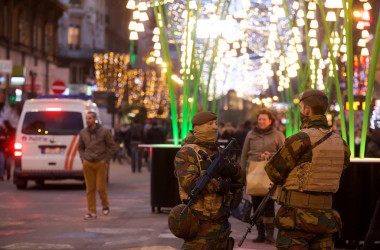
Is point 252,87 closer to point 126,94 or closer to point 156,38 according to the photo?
point 126,94

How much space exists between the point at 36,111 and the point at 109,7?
74589 mm

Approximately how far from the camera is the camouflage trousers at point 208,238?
8984 mm

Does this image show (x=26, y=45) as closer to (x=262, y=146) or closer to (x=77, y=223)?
(x=77, y=223)

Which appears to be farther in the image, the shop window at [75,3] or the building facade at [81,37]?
the shop window at [75,3]

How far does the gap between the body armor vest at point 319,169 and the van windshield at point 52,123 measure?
58.6 ft

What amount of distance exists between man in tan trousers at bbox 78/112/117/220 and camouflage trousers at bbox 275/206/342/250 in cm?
1032

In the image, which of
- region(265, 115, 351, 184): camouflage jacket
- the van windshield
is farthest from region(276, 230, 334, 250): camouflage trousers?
the van windshield

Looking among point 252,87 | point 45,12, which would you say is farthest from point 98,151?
point 252,87

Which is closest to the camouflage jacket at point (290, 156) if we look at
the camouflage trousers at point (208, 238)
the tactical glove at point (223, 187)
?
the tactical glove at point (223, 187)

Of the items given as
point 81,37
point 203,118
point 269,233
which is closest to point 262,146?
point 269,233

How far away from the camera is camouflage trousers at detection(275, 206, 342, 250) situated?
8727 mm

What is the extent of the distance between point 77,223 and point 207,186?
933cm

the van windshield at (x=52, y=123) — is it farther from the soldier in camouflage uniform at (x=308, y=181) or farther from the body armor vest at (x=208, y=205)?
the soldier in camouflage uniform at (x=308, y=181)

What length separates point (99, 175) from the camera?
19312mm
